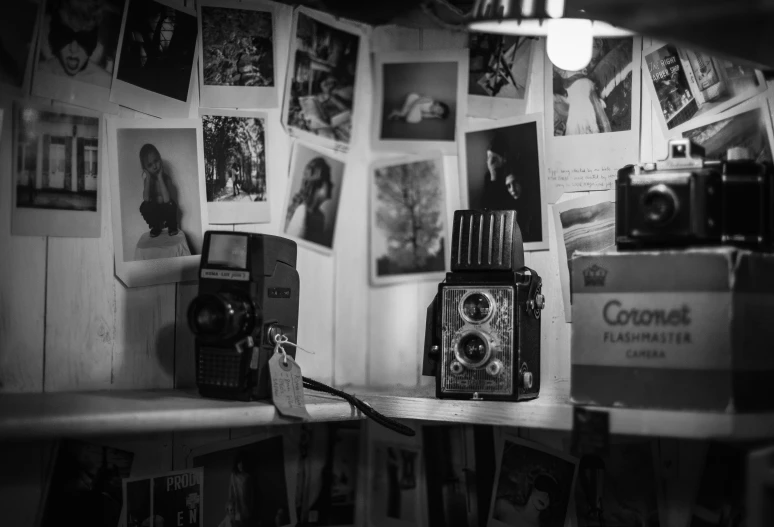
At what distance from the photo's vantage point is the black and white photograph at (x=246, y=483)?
5.83 ft

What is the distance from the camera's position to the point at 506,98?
1.92 meters

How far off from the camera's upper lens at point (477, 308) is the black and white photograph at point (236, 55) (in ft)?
2.07

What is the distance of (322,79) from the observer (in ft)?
6.55

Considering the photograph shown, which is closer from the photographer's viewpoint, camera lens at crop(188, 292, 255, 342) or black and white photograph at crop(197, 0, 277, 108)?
camera lens at crop(188, 292, 255, 342)

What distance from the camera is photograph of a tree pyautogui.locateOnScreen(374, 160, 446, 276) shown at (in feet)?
6.56

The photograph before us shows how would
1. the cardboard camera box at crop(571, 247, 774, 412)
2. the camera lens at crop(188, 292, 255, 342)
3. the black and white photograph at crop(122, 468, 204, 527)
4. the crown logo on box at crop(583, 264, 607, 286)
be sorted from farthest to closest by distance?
the black and white photograph at crop(122, 468, 204, 527) < the camera lens at crop(188, 292, 255, 342) < the crown logo on box at crop(583, 264, 607, 286) < the cardboard camera box at crop(571, 247, 774, 412)

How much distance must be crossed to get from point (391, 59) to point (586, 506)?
3.52 ft

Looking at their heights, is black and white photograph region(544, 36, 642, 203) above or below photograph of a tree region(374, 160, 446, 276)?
above

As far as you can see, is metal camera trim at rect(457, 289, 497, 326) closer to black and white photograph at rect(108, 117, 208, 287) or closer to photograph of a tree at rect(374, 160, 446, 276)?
photograph of a tree at rect(374, 160, 446, 276)

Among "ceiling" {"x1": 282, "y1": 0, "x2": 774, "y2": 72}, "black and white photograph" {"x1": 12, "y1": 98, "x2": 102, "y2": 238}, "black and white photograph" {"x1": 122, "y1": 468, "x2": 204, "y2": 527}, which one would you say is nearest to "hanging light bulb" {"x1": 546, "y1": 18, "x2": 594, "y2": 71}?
"ceiling" {"x1": 282, "y1": 0, "x2": 774, "y2": 72}

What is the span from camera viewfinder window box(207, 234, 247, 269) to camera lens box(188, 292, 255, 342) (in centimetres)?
6

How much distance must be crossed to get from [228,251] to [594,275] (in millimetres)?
645

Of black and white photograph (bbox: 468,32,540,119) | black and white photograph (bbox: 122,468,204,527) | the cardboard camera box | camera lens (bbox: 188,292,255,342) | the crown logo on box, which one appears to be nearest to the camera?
the cardboard camera box

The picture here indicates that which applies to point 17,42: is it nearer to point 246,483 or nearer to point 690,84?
point 246,483
